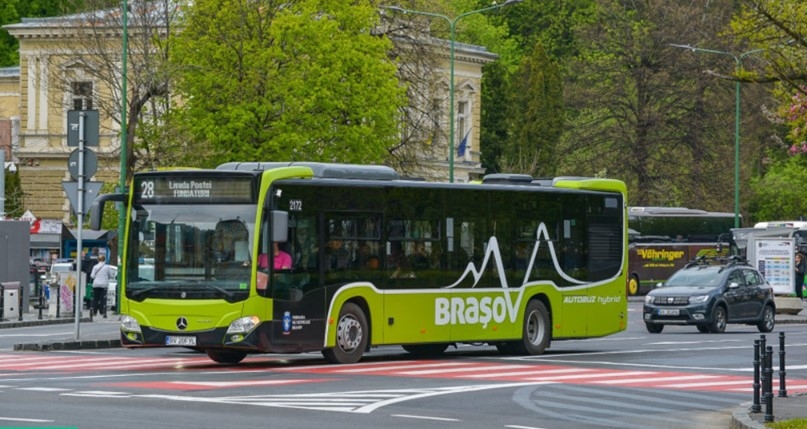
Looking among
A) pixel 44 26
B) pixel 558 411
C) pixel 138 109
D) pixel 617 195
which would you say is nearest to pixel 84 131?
pixel 617 195

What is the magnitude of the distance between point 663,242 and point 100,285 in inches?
1149

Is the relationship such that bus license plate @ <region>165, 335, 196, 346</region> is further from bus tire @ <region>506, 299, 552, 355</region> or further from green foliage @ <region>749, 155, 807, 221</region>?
green foliage @ <region>749, 155, 807, 221</region>

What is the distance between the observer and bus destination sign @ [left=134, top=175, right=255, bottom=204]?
24.7m

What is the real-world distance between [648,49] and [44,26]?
2699 cm

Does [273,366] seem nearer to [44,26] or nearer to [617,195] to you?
[617,195]

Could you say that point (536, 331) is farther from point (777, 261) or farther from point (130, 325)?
point (777, 261)

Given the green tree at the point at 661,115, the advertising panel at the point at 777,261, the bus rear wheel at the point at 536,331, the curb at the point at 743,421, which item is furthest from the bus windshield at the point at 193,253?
the green tree at the point at 661,115

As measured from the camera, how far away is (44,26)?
71250 millimetres

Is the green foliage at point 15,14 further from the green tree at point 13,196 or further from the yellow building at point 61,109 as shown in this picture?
the green tree at point 13,196

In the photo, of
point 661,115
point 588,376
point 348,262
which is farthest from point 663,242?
point 588,376

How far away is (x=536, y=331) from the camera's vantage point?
2945cm

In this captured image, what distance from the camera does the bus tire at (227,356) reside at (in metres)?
26.2

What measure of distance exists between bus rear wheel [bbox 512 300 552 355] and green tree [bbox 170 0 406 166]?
2403 centimetres

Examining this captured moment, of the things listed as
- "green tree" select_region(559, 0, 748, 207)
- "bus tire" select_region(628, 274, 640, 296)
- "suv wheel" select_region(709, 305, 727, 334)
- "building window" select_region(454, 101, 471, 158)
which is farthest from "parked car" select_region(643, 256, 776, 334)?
"green tree" select_region(559, 0, 748, 207)
